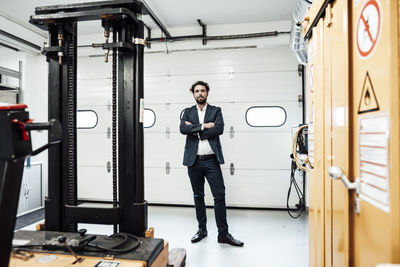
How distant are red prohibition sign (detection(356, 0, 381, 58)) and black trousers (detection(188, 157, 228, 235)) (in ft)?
8.23

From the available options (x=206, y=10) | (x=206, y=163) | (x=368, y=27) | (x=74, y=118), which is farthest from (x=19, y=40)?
(x=368, y=27)

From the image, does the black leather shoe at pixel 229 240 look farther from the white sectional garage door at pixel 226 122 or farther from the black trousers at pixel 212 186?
the white sectional garage door at pixel 226 122

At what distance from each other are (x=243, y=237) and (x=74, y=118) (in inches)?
114

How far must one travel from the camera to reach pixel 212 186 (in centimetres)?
339

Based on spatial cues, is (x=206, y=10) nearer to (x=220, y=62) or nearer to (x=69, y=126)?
(x=220, y=62)

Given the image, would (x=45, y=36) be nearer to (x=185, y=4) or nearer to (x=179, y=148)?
(x=185, y=4)

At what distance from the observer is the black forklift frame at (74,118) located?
5.68 feet

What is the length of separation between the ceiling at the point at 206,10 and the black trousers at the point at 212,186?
9.28 ft

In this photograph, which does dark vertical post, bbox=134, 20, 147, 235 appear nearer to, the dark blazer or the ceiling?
the dark blazer

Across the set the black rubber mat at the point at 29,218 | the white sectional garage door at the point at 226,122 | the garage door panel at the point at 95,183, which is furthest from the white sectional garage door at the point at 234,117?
the black rubber mat at the point at 29,218

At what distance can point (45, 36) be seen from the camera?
5301 mm

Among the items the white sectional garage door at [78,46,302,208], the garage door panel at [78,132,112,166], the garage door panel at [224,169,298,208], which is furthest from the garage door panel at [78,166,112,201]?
the garage door panel at [224,169,298,208]

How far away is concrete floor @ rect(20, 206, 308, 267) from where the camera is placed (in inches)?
113

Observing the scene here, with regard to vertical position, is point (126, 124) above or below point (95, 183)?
above
